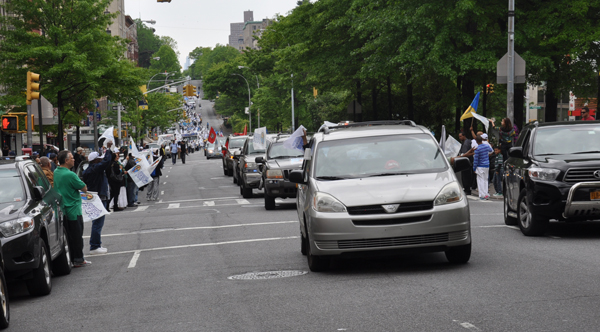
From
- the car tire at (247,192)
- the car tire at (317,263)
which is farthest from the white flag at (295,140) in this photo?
the car tire at (317,263)

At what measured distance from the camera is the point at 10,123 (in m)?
22.3

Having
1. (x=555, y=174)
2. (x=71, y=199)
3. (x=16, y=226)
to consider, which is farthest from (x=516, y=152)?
(x=16, y=226)

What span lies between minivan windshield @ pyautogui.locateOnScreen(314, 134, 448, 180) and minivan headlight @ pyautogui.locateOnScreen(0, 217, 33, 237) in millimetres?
3456

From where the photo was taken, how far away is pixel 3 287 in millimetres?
8023

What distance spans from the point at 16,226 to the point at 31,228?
0.25 meters

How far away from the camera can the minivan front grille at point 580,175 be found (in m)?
12.4

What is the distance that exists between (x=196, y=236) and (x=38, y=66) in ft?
79.2

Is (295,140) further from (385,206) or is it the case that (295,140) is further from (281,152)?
(385,206)

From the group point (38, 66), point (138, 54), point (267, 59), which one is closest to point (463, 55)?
point (38, 66)

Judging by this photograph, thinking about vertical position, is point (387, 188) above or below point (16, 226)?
above

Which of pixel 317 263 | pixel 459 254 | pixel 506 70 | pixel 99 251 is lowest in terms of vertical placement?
pixel 99 251

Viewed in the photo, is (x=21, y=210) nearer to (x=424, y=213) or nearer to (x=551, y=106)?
(x=424, y=213)

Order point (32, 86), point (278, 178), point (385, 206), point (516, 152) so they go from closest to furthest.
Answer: point (385, 206) < point (516, 152) < point (32, 86) < point (278, 178)

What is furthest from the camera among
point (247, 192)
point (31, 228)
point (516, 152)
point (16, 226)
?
point (247, 192)
